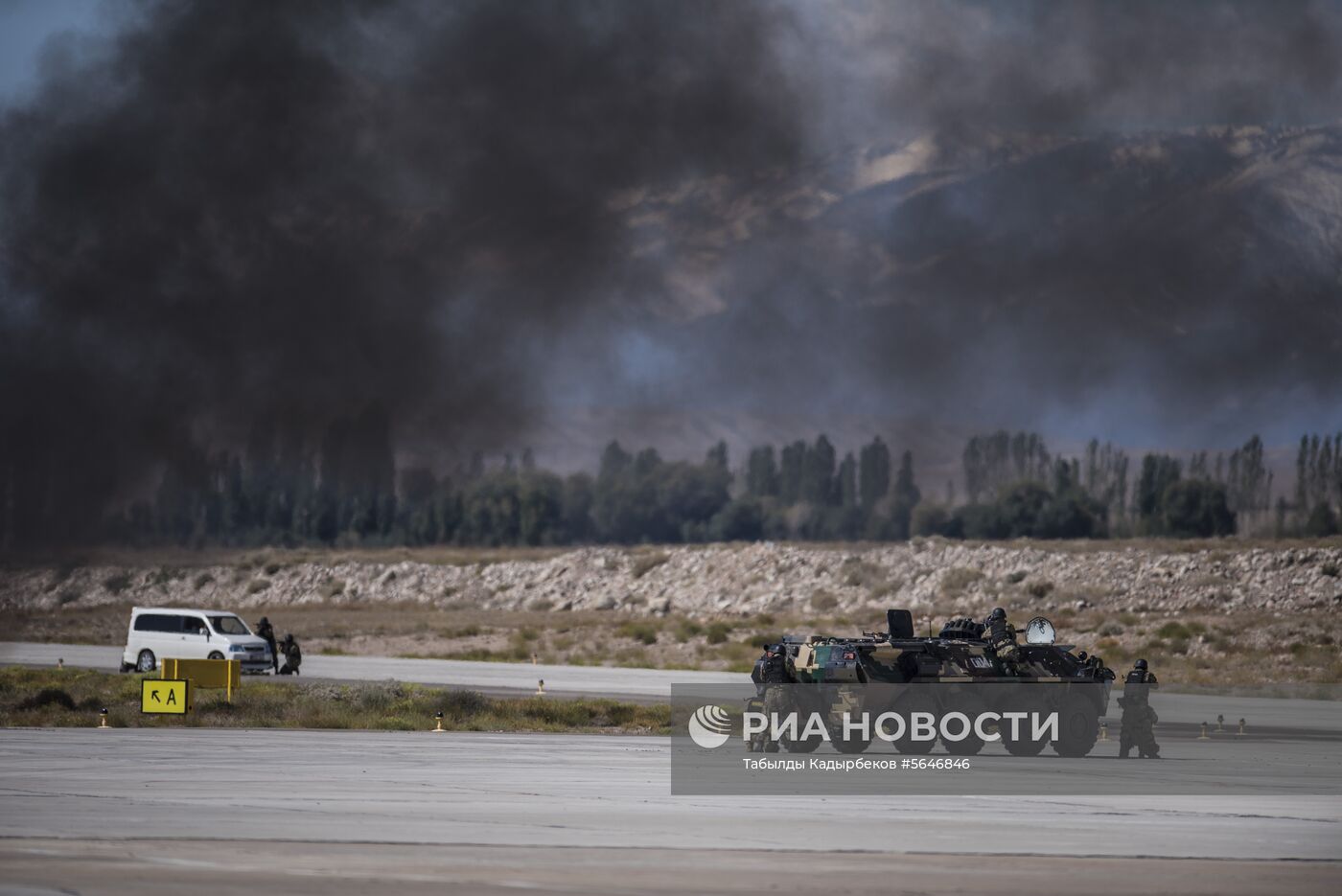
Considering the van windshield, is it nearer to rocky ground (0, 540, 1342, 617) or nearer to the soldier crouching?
the soldier crouching

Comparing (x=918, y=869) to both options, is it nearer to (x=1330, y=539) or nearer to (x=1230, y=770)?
(x=1230, y=770)

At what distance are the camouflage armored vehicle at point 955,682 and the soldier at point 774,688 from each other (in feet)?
0.67

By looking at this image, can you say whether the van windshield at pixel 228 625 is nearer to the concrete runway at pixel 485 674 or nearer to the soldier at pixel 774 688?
the concrete runway at pixel 485 674

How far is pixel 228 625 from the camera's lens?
183 feet

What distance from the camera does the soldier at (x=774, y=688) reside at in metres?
27.7

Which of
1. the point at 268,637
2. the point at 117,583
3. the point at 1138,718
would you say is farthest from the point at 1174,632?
the point at 117,583

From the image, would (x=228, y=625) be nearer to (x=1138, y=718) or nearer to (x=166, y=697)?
(x=166, y=697)

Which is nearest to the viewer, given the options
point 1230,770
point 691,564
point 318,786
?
point 318,786

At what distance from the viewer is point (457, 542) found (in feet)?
552

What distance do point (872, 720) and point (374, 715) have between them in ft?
39.3

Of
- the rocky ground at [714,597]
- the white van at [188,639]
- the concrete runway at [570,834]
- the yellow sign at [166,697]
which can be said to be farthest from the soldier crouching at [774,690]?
the rocky ground at [714,597]

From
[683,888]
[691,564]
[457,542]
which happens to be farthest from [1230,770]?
[457,542]

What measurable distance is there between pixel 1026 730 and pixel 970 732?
0.94 metres

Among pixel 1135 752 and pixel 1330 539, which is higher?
pixel 1330 539
